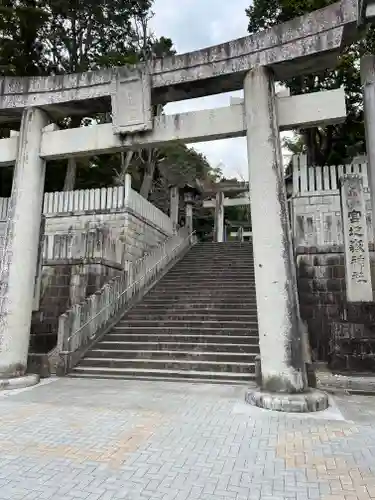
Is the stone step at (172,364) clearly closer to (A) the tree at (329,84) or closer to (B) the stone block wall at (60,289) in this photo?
(B) the stone block wall at (60,289)

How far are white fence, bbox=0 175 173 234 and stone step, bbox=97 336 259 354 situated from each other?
5.45 metres

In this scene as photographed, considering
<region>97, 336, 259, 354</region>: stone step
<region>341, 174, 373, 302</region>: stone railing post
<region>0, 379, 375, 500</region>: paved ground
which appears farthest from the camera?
<region>97, 336, 259, 354</region>: stone step

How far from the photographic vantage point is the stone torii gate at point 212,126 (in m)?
5.43

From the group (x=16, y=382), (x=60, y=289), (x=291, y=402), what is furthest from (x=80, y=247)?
(x=291, y=402)

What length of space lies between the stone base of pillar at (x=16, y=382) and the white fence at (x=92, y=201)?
7020 millimetres


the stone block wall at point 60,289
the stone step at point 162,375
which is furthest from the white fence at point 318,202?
the stone block wall at point 60,289

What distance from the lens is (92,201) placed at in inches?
509

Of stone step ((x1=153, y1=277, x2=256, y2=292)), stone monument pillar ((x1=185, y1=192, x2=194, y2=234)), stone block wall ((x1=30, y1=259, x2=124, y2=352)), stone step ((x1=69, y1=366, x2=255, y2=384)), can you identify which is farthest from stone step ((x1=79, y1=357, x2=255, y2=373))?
stone monument pillar ((x1=185, y1=192, x2=194, y2=234))

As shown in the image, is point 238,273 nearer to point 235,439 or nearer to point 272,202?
point 272,202

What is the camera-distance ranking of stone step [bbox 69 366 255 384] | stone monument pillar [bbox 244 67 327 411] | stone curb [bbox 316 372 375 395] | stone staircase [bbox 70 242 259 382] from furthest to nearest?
stone staircase [bbox 70 242 259 382] < stone step [bbox 69 366 255 384] < stone curb [bbox 316 372 375 395] < stone monument pillar [bbox 244 67 327 411]

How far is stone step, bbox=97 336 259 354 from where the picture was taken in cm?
769

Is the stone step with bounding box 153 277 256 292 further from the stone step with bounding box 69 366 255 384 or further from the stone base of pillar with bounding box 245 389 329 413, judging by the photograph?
the stone base of pillar with bounding box 245 389 329 413

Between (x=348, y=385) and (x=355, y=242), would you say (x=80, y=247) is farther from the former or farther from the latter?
(x=348, y=385)

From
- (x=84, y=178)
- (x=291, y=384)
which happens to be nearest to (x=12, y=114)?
(x=291, y=384)
